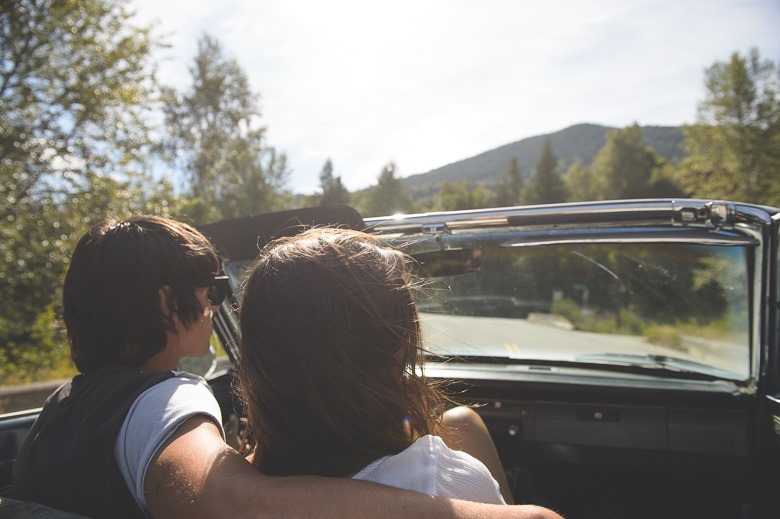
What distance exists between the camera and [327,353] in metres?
1.15

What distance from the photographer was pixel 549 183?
211ft

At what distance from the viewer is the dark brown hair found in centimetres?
160

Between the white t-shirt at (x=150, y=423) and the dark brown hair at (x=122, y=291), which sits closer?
the white t-shirt at (x=150, y=423)

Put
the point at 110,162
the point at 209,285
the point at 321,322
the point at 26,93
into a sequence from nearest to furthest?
the point at 321,322, the point at 209,285, the point at 26,93, the point at 110,162

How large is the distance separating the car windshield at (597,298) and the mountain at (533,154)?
821mm

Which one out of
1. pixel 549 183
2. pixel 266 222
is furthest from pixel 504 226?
pixel 549 183

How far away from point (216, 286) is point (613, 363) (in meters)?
1.97

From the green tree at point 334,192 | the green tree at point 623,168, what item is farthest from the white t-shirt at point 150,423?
the green tree at point 623,168

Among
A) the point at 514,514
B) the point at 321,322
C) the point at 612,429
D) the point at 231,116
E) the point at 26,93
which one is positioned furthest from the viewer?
the point at 231,116

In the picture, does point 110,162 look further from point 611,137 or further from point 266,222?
point 611,137

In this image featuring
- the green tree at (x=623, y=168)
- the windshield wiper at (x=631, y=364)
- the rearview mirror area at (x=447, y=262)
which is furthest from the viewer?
the green tree at (x=623, y=168)

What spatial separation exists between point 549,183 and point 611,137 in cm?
897

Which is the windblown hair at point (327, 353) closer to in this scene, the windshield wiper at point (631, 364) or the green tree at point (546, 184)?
the windshield wiper at point (631, 364)

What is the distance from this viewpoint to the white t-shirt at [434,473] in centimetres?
108
